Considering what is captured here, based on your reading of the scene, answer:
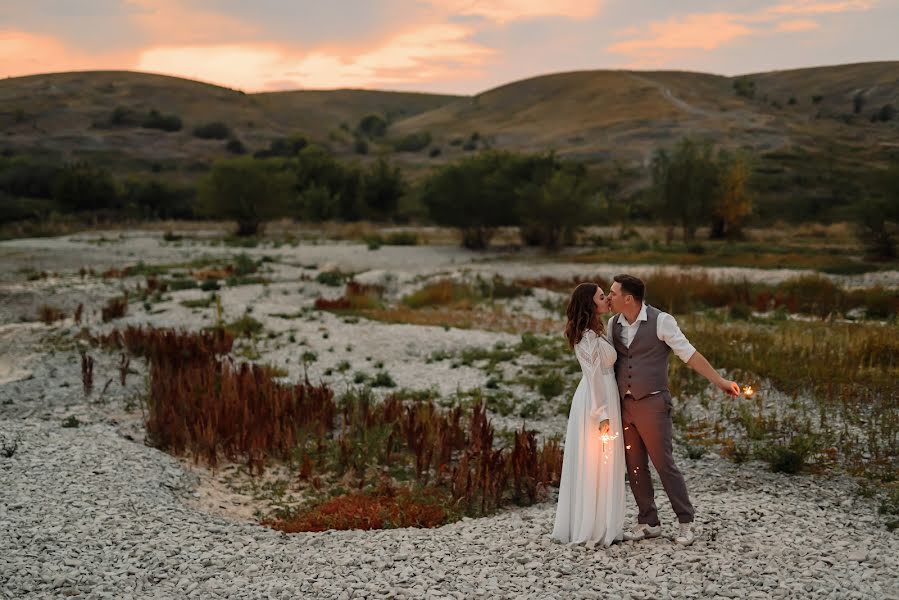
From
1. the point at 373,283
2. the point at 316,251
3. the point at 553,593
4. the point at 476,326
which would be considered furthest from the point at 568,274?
the point at 553,593

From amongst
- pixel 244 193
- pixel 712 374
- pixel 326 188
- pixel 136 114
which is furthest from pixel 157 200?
pixel 712 374

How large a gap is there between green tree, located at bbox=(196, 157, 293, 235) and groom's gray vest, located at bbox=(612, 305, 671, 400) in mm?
44213

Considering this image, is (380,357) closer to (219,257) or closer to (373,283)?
(373,283)

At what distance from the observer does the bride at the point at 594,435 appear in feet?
20.7

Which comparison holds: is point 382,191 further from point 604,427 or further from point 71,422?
point 604,427

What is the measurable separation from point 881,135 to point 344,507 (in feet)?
322

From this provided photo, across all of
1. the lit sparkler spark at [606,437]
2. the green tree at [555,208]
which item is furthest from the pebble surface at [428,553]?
the green tree at [555,208]

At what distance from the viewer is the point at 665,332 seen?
6.21 metres

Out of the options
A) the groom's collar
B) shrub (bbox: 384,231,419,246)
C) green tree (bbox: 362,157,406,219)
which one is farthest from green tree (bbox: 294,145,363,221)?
the groom's collar

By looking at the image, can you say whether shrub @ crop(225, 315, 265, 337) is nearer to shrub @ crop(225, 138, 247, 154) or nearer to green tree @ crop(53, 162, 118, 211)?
green tree @ crop(53, 162, 118, 211)

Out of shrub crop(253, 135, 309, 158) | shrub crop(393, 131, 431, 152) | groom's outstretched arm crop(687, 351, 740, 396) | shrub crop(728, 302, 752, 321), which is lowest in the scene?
shrub crop(728, 302, 752, 321)

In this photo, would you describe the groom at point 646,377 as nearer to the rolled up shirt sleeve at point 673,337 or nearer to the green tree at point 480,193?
the rolled up shirt sleeve at point 673,337

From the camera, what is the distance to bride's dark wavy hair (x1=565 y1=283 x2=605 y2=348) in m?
6.30

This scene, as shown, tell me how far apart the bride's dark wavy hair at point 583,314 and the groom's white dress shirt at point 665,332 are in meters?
0.21
